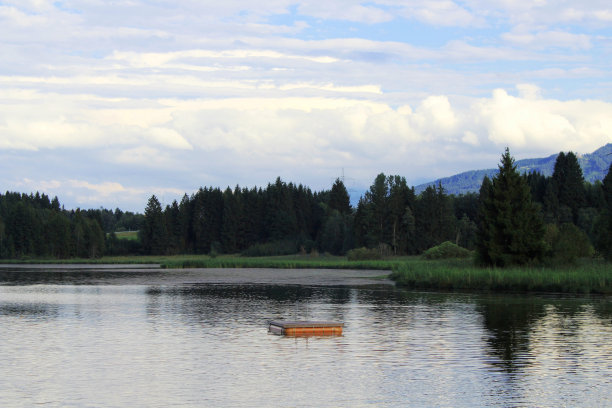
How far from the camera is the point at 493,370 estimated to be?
28.0m

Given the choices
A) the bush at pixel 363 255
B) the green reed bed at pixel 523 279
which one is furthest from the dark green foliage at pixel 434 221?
the green reed bed at pixel 523 279

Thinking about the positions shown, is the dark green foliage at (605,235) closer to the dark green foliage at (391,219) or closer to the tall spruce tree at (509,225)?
the tall spruce tree at (509,225)

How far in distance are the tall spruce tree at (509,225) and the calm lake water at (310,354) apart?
566 inches

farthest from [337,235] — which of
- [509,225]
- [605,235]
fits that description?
[509,225]

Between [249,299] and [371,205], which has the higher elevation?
[371,205]

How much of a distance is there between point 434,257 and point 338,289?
2020 inches

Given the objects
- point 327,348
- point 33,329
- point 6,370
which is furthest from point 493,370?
point 33,329

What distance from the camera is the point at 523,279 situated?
6341 centimetres

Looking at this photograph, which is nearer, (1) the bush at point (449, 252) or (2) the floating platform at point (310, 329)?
(2) the floating platform at point (310, 329)

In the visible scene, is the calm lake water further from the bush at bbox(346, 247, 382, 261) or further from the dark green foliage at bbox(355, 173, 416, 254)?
the dark green foliage at bbox(355, 173, 416, 254)

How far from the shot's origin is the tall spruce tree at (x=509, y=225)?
71.1 metres

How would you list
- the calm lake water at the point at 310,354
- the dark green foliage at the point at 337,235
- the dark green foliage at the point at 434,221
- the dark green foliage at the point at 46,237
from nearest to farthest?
1. the calm lake water at the point at 310,354
2. the dark green foliage at the point at 434,221
3. the dark green foliage at the point at 337,235
4. the dark green foliage at the point at 46,237

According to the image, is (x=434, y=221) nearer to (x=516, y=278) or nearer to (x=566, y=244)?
(x=566, y=244)

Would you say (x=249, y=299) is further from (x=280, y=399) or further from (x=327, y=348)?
(x=280, y=399)
